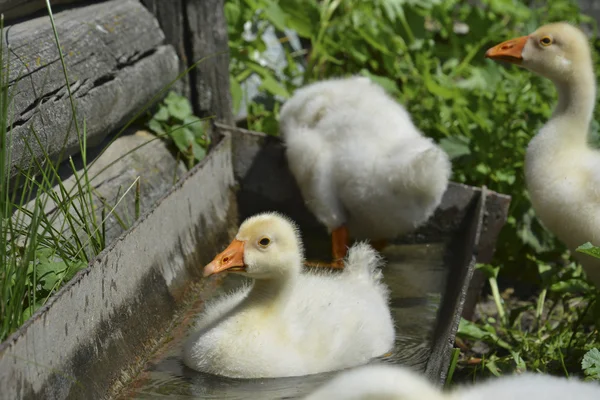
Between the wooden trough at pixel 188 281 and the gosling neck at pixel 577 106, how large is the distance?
0.53 m

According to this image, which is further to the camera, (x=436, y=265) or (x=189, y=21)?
(x=189, y=21)

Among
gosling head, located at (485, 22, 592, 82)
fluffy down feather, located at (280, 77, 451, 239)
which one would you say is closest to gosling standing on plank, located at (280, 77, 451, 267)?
fluffy down feather, located at (280, 77, 451, 239)

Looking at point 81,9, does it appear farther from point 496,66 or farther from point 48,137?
point 496,66

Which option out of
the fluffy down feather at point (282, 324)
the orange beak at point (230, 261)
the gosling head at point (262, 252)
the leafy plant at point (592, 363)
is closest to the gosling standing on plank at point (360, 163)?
the fluffy down feather at point (282, 324)

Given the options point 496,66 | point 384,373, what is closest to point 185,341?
point 384,373

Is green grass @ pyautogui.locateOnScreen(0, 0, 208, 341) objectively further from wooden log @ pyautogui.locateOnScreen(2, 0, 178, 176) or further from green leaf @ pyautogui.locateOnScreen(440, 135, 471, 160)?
green leaf @ pyautogui.locateOnScreen(440, 135, 471, 160)

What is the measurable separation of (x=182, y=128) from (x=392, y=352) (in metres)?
1.87

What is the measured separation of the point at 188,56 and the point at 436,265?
1781mm

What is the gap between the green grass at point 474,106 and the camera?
14.0 feet

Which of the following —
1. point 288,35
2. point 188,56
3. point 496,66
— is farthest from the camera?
point 288,35

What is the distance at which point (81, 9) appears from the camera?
4.32m

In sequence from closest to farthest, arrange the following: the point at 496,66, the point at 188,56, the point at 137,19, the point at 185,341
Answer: the point at 185,341
the point at 137,19
the point at 188,56
the point at 496,66

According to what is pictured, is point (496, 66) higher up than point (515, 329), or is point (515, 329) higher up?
point (496, 66)

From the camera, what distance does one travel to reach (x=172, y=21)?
491 centimetres
